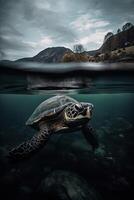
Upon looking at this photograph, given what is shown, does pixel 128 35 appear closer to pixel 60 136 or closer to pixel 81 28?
pixel 81 28

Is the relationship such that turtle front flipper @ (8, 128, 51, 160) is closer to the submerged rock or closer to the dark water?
the dark water

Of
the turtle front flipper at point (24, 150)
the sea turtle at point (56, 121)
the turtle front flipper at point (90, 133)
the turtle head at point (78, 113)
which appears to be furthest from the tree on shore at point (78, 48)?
the turtle front flipper at point (24, 150)

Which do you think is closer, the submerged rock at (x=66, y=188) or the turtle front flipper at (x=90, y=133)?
the submerged rock at (x=66, y=188)

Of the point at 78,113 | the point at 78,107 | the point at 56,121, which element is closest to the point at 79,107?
the point at 78,107

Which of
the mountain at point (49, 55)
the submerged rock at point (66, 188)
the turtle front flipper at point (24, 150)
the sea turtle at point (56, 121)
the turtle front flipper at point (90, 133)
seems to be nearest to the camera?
the turtle front flipper at point (24, 150)

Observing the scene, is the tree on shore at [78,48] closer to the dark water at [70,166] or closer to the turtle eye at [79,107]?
the turtle eye at [79,107]

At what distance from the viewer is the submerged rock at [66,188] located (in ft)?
20.5

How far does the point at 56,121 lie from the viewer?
7.39 m

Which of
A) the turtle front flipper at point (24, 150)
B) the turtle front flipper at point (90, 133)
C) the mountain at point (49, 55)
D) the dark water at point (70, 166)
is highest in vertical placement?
the mountain at point (49, 55)

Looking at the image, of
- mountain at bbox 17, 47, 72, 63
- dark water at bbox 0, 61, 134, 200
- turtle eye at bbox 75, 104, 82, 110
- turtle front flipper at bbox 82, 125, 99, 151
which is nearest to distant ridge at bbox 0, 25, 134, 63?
mountain at bbox 17, 47, 72, 63

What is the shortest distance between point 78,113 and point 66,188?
272 cm

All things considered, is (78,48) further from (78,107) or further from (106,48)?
(78,107)

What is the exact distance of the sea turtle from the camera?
Result: 221 inches

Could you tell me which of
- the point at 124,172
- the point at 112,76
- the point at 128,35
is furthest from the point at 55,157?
the point at 128,35
